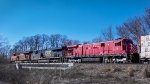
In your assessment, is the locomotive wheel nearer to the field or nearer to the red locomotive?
the red locomotive

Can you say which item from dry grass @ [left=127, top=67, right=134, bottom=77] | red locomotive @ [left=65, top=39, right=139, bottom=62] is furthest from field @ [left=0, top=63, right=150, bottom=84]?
red locomotive @ [left=65, top=39, right=139, bottom=62]

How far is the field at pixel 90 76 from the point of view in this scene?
67.3 ft

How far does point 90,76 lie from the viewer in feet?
81.6

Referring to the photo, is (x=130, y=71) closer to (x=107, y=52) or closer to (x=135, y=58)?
(x=135, y=58)

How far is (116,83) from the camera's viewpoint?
64.5ft

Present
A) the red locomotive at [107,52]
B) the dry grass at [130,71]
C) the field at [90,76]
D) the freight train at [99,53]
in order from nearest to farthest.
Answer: the field at [90,76] < the dry grass at [130,71] < the red locomotive at [107,52] < the freight train at [99,53]

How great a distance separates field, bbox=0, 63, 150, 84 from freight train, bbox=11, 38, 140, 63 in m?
5.56

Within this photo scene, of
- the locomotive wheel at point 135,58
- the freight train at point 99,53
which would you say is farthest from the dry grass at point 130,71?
the locomotive wheel at point 135,58

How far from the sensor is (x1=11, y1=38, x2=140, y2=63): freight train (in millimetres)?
32781

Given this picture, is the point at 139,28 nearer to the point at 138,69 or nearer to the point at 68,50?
the point at 68,50

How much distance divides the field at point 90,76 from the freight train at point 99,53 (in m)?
5.56

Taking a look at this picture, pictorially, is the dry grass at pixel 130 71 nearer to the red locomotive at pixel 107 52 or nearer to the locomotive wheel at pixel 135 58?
the red locomotive at pixel 107 52

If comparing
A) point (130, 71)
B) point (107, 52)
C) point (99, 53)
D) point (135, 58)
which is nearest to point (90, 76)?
point (130, 71)

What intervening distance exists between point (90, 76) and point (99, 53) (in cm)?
1259
